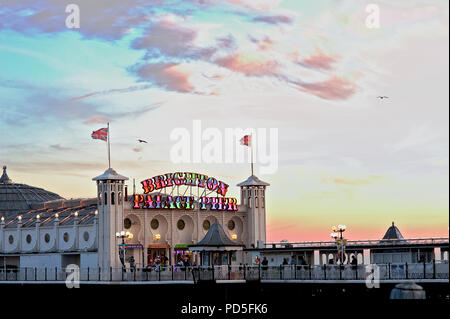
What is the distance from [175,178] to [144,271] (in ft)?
54.4

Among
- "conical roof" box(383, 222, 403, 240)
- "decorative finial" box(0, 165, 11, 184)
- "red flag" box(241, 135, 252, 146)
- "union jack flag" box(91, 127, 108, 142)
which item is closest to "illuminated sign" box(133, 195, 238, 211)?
"red flag" box(241, 135, 252, 146)

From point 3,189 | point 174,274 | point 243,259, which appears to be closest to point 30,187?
point 3,189

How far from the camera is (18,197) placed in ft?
335

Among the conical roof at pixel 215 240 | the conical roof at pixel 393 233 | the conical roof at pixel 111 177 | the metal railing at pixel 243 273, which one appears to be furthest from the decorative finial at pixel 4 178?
the conical roof at pixel 393 233

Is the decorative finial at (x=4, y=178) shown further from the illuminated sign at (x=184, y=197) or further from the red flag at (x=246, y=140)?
the red flag at (x=246, y=140)

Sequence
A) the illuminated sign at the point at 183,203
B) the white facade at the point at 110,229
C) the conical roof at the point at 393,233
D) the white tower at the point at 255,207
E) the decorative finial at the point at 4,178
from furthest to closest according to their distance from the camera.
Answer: the decorative finial at the point at 4,178 < the white tower at the point at 255,207 < the illuminated sign at the point at 183,203 < the conical roof at the point at 393,233 < the white facade at the point at 110,229

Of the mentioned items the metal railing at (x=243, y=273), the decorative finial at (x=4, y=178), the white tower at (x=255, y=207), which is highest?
the decorative finial at (x=4, y=178)

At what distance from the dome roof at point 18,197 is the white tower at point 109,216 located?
2375 cm

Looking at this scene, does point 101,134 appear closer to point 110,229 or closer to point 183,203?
point 110,229

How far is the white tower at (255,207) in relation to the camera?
85.3 metres

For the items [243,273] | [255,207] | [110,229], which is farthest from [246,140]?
[243,273]

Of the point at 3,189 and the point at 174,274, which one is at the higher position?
the point at 3,189
